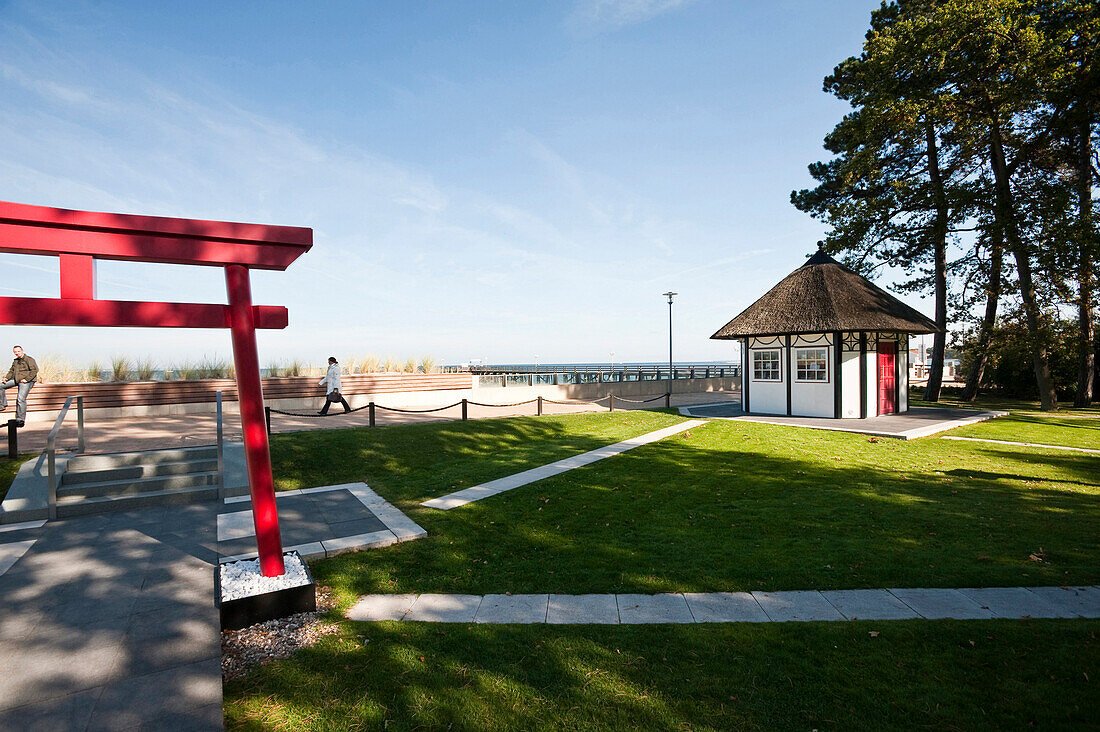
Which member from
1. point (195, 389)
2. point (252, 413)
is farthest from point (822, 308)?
point (195, 389)

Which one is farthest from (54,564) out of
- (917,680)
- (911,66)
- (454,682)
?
(911,66)

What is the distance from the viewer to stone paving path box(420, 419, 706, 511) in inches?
318

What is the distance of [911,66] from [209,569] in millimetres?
26296

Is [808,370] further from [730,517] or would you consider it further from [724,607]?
[724,607]

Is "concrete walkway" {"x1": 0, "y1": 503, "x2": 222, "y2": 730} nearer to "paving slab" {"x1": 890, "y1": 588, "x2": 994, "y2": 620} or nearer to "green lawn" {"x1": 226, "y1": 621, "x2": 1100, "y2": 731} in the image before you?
"green lawn" {"x1": 226, "y1": 621, "x2": 1100, "y2": 731}

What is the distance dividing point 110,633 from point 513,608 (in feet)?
10.4

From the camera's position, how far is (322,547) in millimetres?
5949

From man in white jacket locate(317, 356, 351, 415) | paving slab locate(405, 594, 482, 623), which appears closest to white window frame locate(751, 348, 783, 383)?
man in white jacket locate(317, 356, 351, 415)

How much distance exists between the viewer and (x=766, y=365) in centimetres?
1869

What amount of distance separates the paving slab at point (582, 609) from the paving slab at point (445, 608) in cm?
71

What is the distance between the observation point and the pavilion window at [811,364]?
1717 centimetres

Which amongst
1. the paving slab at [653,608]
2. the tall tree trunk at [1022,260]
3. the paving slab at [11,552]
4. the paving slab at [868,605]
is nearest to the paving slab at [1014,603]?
the paving slab at [868,605]

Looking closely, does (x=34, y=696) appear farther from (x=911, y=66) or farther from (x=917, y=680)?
(x=911, y=66)

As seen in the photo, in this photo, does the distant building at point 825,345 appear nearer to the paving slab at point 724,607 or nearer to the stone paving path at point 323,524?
the paving slab at point 724,607
